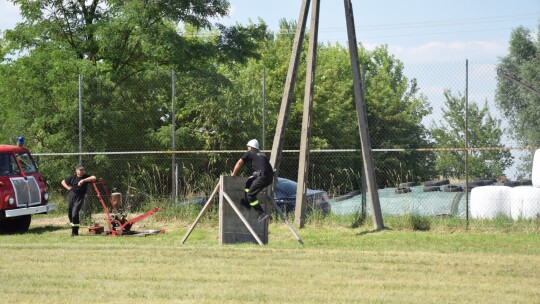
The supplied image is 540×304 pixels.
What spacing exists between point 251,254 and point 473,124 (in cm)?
1509

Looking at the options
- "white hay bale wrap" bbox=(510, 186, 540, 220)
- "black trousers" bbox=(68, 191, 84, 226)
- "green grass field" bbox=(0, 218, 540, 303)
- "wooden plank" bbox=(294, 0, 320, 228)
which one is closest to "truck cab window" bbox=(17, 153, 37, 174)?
"black trousers" bbox=(68, 191, 84, 226)

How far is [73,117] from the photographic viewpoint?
26203 mm

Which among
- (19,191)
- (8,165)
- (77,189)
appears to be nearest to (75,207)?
(77,189)

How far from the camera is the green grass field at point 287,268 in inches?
430

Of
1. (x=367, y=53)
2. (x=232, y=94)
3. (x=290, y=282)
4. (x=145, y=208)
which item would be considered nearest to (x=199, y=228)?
(x=145, y=208)

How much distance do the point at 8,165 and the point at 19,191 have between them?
33.5 inches

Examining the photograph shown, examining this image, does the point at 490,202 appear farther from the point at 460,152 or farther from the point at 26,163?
the point at 26,163

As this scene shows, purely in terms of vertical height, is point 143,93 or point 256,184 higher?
point 143,93

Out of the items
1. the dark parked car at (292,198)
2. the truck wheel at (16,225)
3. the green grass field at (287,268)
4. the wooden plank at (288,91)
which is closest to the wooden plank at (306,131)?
the wooden plank at (288,91)

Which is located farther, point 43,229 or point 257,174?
point 43,229

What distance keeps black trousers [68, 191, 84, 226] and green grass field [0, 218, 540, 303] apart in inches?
35.8

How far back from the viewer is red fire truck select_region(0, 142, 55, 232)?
68.8ft

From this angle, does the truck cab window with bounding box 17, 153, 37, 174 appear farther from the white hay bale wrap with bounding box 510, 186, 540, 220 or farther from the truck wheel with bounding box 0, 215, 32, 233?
the white hay bale wrap with bounding box 510, 186, 540, 220

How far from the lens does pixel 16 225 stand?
856 inches
